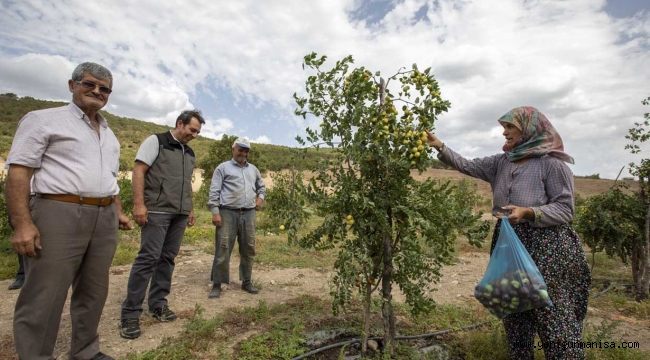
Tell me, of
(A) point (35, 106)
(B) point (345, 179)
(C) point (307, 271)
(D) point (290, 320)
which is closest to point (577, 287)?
(B) point (345, 179)

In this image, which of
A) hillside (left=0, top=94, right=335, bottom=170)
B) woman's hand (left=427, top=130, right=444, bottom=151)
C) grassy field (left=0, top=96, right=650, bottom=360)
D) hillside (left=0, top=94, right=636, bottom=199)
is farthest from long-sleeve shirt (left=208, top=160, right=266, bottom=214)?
hillside (left=0, top=94, right=335, bottom=170)

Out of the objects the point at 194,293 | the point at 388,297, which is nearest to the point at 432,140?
the point at 388,297

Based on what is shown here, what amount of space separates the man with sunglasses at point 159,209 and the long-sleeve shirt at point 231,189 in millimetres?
838

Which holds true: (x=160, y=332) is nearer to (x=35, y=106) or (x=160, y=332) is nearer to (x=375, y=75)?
(x=375, y=75)

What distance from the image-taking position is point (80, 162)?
2754 mm

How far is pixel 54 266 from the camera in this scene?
2.67 m

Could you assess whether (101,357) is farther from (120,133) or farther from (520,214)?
(120,133)

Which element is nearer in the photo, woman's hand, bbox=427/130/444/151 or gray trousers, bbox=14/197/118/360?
gray trousers, bbox=14/197/118/360

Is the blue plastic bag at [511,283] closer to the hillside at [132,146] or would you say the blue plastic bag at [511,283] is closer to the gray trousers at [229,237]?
the gray trousers at [229,237]

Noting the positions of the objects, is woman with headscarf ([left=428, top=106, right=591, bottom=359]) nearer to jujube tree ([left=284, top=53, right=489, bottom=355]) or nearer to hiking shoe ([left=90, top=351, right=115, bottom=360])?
jujube tree ([left=284, top=53, right=489, bottom=355])

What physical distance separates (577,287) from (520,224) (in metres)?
0.58

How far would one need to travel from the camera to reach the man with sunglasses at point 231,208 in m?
5.18

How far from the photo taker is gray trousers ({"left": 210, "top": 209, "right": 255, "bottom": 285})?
517 cm

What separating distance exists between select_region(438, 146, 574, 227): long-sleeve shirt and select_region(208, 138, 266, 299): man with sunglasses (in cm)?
328
